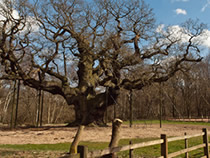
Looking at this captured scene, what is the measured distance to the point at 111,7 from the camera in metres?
17.4

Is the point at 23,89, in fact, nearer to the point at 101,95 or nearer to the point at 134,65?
the point at 101,95

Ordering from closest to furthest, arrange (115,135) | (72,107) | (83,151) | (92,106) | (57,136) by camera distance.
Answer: (83,151)
(115,135)
(57,136)
(92,106)
(72,107)

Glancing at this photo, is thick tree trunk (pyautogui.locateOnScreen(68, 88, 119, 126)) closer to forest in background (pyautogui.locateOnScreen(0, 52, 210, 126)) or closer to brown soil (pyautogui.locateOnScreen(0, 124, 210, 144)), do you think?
brown soil (pyautogui.locateOnScreen(0, 124, 210, 144))

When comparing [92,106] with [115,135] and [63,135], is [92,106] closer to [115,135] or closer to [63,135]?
[63,135]

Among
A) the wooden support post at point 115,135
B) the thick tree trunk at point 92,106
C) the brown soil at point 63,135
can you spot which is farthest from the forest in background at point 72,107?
the wooden support post at point 115,135

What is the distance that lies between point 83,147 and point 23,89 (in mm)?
32568

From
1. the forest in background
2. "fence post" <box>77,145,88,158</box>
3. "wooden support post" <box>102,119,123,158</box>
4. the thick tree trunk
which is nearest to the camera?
"fence post" <box>77,145,88,158</box>

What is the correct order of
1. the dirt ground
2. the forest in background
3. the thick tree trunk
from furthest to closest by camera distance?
the forest in background → the thick tree trunk → the dirt ground

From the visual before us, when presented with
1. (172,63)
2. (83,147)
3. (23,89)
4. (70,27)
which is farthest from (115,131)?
(23,89)

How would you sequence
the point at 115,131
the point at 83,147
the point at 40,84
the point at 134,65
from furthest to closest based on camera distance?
1. the point at 40,84
2. the point at 134,65
3. the point at 115,131
4. the point at 83,147

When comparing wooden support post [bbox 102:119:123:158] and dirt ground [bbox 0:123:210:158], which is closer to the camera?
wooden support post [bbox 102:119:123:158]

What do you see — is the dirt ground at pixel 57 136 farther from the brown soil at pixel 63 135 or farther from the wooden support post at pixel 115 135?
the wooden support post at pixel 115 135

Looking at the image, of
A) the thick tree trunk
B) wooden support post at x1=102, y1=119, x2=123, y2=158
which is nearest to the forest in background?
the thick tree trunk

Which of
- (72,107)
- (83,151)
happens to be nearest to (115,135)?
(83,151)
